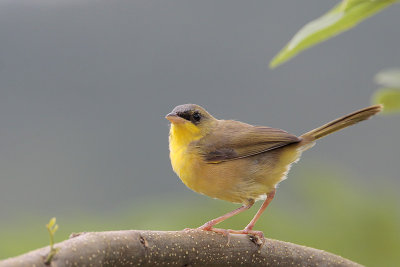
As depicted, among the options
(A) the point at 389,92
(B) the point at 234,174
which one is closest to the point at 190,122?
(B) the point at 234,174

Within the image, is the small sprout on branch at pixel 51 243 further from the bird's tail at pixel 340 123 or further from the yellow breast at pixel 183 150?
the bird's tail at pixel 340 123

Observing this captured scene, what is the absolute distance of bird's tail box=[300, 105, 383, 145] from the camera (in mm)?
3486

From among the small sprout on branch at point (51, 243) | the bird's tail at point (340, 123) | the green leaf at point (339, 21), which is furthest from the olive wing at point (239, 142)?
the small sprout on branch at point (51, 243)

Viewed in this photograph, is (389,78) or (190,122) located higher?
(389,78)

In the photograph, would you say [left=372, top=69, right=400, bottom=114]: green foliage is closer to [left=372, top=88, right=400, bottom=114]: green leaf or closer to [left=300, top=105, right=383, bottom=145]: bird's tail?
[left=372, top=88, right=400, bottom=114]: green leaf

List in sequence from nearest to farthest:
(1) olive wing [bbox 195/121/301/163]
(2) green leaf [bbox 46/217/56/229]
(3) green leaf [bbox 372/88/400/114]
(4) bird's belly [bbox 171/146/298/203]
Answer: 1. (2) green leaf [bbox 46/217/56/229]
2. (3) green leaf [bbox 372/88/400/114]
3. (4) bird's belly [bbox 171/146/298/203]
4. (1) olive wing [bbox 195/121/301/163]

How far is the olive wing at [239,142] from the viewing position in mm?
3645

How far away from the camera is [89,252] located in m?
1.94

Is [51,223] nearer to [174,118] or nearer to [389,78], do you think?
[389,78]

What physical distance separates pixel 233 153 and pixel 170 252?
1.45 meters

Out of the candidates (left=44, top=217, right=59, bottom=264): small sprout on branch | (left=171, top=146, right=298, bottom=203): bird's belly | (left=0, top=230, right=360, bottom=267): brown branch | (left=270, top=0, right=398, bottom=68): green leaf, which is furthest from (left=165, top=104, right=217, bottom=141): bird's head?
(left=44, top=217, right=59, bottom=264): small sprout on branch

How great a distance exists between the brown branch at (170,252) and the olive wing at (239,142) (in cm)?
91

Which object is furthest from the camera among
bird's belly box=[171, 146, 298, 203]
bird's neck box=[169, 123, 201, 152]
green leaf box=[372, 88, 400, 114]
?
bird's neck box=[169, 123, 201, 152]

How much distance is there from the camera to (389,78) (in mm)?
2488
